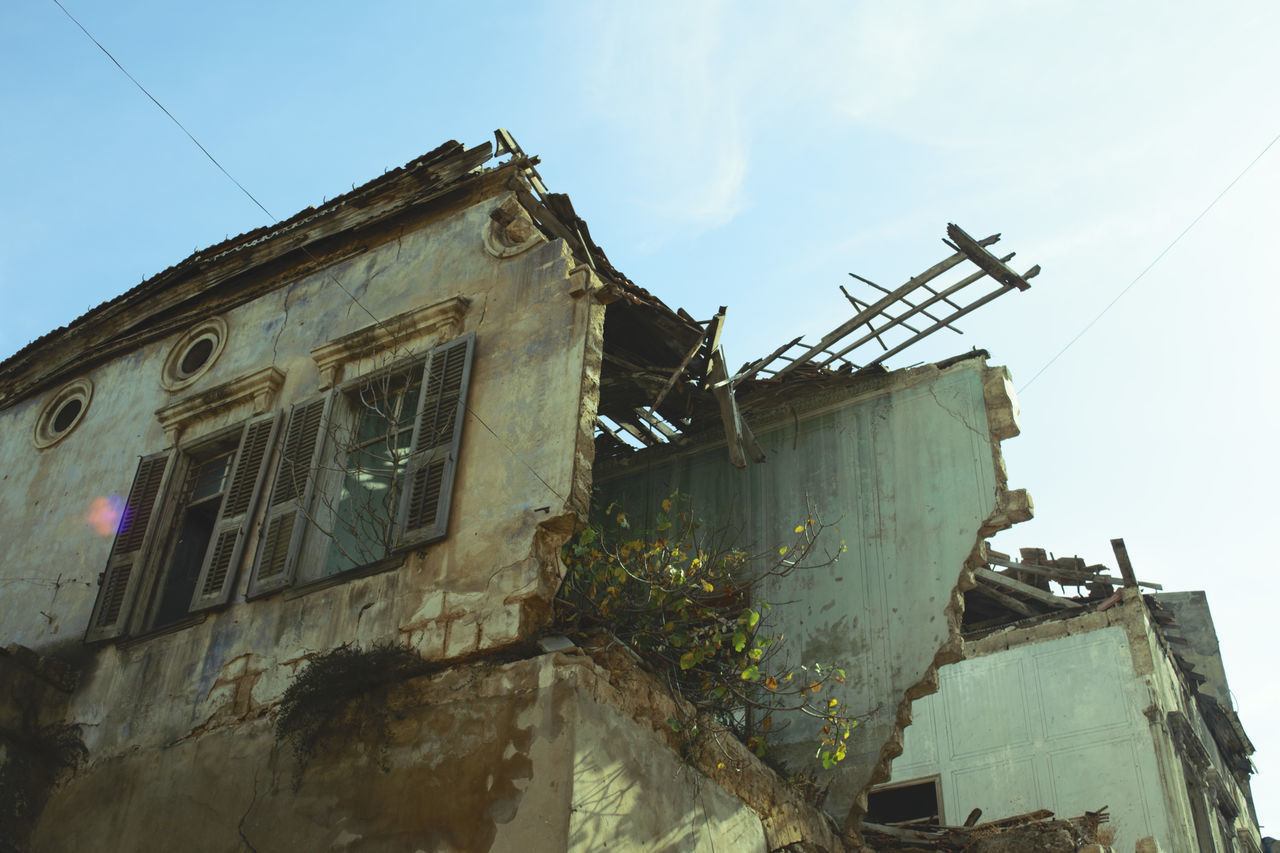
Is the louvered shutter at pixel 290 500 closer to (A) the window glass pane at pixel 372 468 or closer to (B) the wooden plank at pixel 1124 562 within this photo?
(A) the window glass pane at pixel 372 468

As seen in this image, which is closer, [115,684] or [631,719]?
[631,719]

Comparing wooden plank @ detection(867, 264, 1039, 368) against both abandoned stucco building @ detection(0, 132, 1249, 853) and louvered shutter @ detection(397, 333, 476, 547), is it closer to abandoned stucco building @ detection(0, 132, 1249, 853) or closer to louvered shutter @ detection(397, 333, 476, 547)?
abandoned stucco building @ detection(0, 132, 1249, 853)

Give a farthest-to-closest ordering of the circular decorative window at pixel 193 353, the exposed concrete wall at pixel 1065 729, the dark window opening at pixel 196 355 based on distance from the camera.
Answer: the exposed concrete wall at pixel 1065 729 → the dark window opening at pixel 196 355 → the circular decorative window at pixel 193 353

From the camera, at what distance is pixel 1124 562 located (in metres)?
13.7

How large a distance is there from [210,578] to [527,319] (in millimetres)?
2670

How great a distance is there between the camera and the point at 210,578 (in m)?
7.76

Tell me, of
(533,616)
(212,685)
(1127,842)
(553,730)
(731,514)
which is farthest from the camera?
(1127,842)

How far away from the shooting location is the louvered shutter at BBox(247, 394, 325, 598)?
7398 millimetres

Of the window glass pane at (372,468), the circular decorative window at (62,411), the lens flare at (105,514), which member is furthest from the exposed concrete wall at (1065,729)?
the circular decorative window at (62,411)

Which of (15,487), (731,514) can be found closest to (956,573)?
(731,514)

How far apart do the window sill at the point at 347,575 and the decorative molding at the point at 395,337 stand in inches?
65.1

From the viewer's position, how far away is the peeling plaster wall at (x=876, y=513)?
323 inches

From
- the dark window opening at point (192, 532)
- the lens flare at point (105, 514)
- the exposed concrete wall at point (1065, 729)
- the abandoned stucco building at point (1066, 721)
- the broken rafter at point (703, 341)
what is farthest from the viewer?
the abandoned stucco building at point (1066, 721)

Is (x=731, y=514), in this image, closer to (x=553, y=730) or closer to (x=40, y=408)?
(x=553, y=730)
